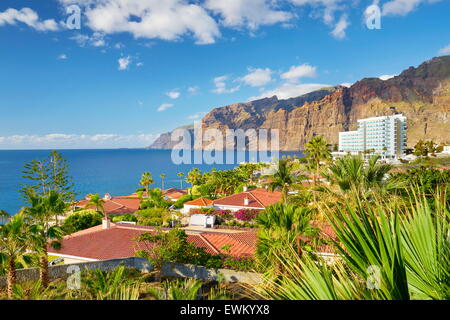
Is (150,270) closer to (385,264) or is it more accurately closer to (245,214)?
(385,264)

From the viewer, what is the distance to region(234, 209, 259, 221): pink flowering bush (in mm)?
26727

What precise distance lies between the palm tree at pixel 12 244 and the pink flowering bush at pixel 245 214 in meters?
20.3

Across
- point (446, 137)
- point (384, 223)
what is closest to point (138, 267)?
point (384, 223)

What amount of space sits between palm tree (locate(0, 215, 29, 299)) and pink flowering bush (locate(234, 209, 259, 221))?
20.3 meters

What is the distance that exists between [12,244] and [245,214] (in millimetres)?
21045

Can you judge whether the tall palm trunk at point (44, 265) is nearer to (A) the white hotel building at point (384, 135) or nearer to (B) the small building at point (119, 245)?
(B) the small building at point (119, 245)

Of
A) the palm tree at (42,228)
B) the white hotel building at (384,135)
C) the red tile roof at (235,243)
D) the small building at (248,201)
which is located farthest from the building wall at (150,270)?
the white hotel building at (384,135)

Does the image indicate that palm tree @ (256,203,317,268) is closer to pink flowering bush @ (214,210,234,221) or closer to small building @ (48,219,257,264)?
small building @ (48,219,257,264)

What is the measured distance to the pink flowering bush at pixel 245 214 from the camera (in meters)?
26.7

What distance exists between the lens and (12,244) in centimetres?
859
